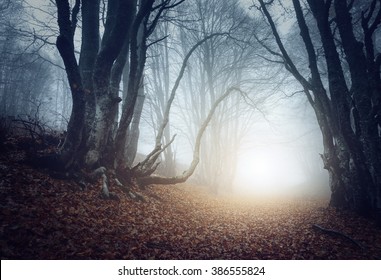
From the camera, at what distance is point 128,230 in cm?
494

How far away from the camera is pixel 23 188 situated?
4.80 m

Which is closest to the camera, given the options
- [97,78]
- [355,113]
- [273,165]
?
[97,78]

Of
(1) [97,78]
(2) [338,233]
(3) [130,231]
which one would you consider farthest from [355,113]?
(1) [97,78]

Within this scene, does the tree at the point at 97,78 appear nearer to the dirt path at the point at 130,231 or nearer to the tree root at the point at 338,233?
the dirt path at the point at 130,231

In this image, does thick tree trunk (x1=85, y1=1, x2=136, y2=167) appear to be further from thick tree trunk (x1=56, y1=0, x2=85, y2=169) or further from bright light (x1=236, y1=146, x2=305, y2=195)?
bright light (x1=236, y1=146, x2=305, y2=195)

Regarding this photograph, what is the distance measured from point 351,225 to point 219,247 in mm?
3693

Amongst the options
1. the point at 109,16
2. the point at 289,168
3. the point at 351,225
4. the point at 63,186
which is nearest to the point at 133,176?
the point at 63,186

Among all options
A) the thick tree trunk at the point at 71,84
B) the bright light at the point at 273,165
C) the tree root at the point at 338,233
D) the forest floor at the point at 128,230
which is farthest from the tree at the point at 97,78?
the bright light at the point at 273,165

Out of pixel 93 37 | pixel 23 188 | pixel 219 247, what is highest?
pixel 93 37

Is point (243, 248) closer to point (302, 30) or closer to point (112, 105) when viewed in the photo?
point (112, 105)

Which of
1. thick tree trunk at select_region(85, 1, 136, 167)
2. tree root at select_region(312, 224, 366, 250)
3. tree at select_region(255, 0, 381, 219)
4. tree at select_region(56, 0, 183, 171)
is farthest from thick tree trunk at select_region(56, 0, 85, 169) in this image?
tree at select_region(255, 0, 381, 219)

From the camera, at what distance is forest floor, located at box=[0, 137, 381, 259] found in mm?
3795

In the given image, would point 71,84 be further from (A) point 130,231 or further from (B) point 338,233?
(B) point 338,233

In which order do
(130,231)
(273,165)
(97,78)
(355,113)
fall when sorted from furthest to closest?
(273,165)
(355,113)
(97,78)
(130,231)
